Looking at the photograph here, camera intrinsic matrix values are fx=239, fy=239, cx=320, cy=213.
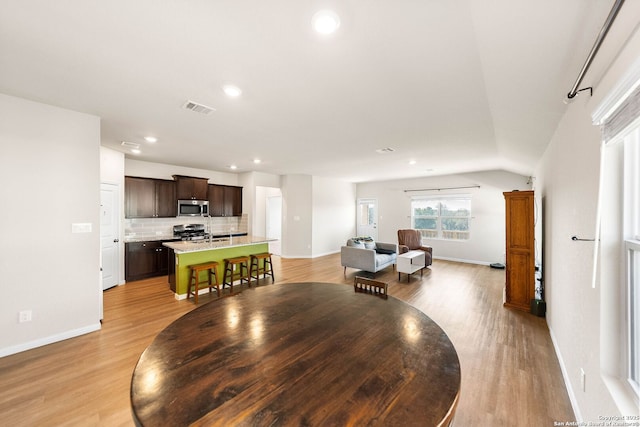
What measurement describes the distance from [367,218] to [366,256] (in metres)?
3.99

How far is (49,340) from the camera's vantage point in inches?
100

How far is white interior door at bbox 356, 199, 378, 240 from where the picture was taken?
8.48 m

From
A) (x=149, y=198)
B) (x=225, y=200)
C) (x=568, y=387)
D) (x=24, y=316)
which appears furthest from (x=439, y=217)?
(x=24, y=316)

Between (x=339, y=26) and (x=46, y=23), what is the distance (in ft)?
5.72

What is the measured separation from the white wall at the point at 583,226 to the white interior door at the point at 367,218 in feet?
19.5

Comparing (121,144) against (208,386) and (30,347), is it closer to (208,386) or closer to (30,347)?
(30,347)

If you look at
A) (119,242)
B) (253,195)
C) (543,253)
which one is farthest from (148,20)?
(253,195)

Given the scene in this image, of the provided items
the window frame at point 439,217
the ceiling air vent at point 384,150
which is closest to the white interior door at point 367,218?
the window frame at point 439,217

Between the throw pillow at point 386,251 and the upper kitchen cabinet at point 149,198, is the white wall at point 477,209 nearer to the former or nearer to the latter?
the throw pillow at point 386,251

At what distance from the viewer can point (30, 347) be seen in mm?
2438

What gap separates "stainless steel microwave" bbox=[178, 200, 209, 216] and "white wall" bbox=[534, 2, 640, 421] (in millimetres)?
6435

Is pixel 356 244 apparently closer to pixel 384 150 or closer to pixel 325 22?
pixel 384 150

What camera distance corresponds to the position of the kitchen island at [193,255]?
388 cm

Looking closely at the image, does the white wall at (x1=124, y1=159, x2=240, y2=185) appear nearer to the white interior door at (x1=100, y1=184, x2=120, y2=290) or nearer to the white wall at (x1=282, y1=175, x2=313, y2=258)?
the white interior door at (x1=100, y1=184, x2=120, y2=290)
